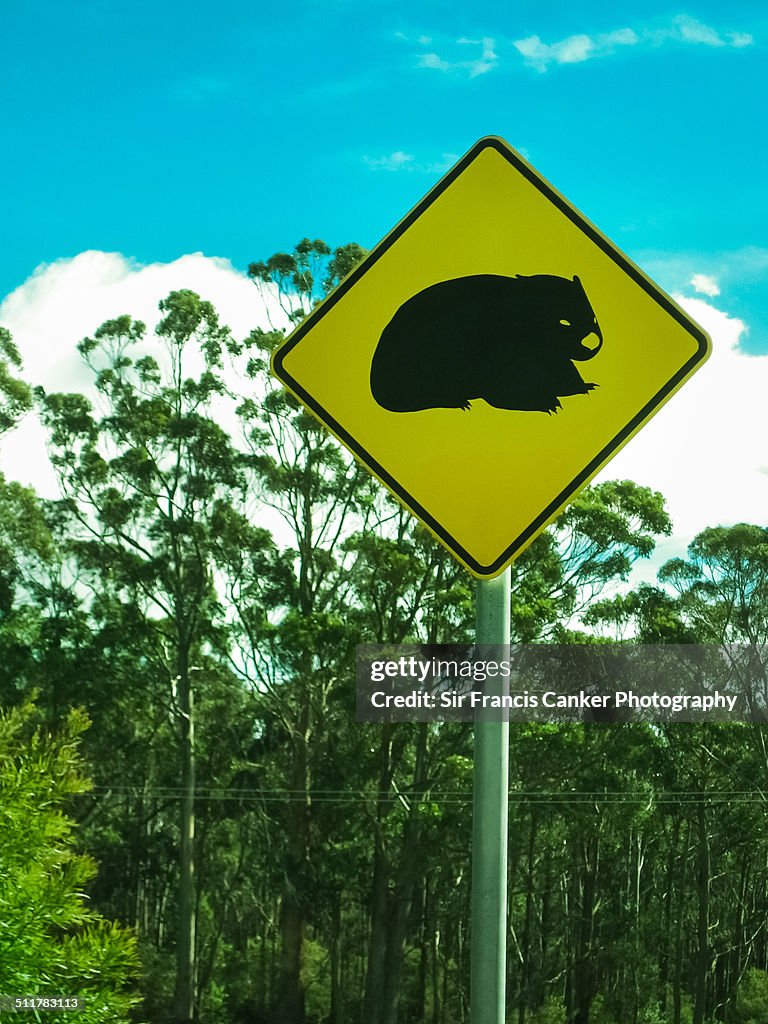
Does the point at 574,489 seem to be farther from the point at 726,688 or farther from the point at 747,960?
the point at 747,960

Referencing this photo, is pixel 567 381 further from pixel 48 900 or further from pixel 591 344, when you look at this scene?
pixel 48 900

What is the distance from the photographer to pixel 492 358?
3.58 feet

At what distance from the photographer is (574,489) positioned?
1.09 meters

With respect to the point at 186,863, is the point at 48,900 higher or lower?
higher

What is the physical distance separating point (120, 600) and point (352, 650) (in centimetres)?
458

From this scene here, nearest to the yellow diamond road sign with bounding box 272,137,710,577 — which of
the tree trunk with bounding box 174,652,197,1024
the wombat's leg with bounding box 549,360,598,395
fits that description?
the wombat's leg with bounding box 549,360,598,395

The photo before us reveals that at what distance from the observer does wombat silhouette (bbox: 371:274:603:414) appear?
1070mm

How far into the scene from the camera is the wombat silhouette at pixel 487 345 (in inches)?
42.1

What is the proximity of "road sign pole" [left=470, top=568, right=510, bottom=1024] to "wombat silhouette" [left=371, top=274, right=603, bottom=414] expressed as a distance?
25cm
